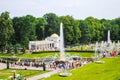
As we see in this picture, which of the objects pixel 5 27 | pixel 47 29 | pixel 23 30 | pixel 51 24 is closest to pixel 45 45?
pixel 23 30

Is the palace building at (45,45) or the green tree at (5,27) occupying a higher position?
the green tree at (5,27)

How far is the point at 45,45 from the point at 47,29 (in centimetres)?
2410

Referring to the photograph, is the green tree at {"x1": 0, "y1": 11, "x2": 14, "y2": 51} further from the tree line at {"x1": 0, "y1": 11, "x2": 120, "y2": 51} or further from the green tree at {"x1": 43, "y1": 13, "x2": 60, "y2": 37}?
the green tree at {"x1": 43, "y1": 13, "x2": 60, "y2": 37}

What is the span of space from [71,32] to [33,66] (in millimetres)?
59250

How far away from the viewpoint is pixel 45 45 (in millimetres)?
112812

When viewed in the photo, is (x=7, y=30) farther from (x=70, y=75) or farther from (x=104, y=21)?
(x=104, y=21)

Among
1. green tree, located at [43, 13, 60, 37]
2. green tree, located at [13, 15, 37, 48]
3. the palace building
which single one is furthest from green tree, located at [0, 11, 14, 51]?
green tree, located at [43, 13, 60, 37]

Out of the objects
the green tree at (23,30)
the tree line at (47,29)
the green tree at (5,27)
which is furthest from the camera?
the green tree at (23,30)

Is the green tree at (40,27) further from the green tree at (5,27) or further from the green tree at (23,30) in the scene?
the green tree at (5,27)

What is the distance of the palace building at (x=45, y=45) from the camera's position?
108 metres

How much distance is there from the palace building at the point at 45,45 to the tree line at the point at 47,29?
251 cm

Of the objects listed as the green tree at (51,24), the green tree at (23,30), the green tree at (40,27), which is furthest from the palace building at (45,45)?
the green tree at (51,24)

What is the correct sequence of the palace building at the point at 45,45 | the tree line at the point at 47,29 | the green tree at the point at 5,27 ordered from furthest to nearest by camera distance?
the palace building at the point at 45,45 → the tree line at the point at 47,29 → the green tree at the point at 5,27

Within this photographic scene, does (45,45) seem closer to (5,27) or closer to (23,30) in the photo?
(23,30)
